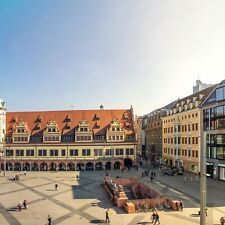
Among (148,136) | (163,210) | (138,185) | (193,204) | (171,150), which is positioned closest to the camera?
(163,210)

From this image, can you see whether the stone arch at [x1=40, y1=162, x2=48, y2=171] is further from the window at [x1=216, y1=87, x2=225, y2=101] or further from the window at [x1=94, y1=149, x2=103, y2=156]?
the window at [x1=216, y1=87, x2=225, y2=101]

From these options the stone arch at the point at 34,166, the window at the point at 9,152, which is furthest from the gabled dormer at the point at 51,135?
the window at the point at 9,152

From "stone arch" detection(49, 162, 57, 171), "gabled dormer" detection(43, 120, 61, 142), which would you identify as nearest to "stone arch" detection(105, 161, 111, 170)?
"stone arch" detection(49, 162, 57, 171)

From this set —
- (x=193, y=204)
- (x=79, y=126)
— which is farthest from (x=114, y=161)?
(x=193, y=204)

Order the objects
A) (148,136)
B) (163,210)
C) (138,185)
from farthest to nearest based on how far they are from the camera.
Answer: (148,136) < (138,185) < (163,210)

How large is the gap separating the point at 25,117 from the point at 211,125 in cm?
5070

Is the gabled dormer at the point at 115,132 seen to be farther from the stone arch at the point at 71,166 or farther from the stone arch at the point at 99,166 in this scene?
the stone arch at the point at 71,166

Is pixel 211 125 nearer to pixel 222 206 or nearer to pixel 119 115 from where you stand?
pixel 222 206

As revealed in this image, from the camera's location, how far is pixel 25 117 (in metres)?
91.8

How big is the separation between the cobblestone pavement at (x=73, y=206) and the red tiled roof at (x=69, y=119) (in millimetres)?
27468

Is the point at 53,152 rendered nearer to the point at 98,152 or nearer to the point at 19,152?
the point at 19,152

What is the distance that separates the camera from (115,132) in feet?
280

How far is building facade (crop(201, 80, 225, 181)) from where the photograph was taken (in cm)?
5834

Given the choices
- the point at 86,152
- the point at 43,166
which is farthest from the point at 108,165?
the point at 43,166
